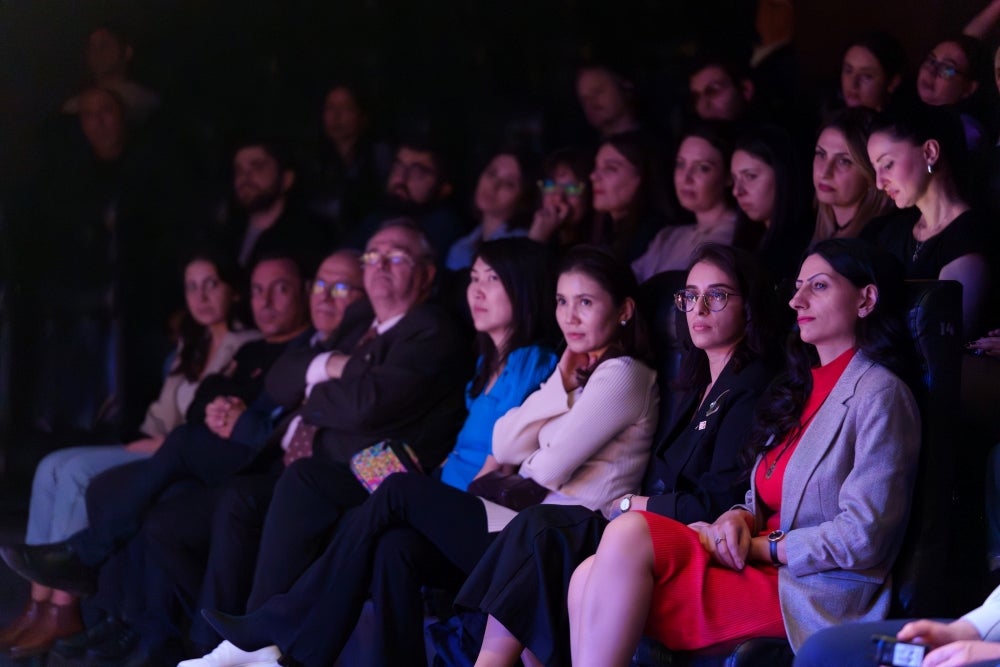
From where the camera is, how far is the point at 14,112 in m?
4.95

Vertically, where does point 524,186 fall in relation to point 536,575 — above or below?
above

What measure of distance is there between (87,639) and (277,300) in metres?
1.37

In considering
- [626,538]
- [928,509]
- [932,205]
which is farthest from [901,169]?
[626,538]

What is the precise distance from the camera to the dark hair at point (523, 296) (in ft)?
11.8

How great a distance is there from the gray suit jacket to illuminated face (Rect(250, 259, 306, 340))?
2554mm

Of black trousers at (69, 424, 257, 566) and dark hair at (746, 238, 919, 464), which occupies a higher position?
dark hair at (746, 238, 919, 464)

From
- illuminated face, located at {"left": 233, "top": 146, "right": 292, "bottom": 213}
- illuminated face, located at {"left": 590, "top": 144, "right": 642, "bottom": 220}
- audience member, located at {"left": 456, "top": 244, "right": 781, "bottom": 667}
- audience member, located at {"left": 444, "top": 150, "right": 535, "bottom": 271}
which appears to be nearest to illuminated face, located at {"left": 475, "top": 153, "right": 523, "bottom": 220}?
audience member, located at {"left": 444, "top": 150, "right": 535, "bottom": 271}

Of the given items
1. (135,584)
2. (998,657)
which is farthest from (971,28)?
(135,584)

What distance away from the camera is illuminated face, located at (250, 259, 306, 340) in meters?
4.61

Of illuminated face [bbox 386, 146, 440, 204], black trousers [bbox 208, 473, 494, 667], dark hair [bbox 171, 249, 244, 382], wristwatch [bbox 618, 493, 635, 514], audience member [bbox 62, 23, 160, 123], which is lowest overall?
black trousers [bbox 208, 473, 494, 667]

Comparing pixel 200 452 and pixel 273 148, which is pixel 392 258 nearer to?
pixel 200 452

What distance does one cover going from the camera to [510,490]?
3209mm

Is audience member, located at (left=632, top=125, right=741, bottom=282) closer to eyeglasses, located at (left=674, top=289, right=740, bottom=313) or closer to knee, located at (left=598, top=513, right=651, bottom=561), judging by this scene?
eyeglasses, located at (left=674, top=289, right=740, bottom=313)

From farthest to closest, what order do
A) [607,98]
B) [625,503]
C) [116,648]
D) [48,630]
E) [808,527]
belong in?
[607,98] < [48,630] < [116,648] < [625,503] < [808,527]
